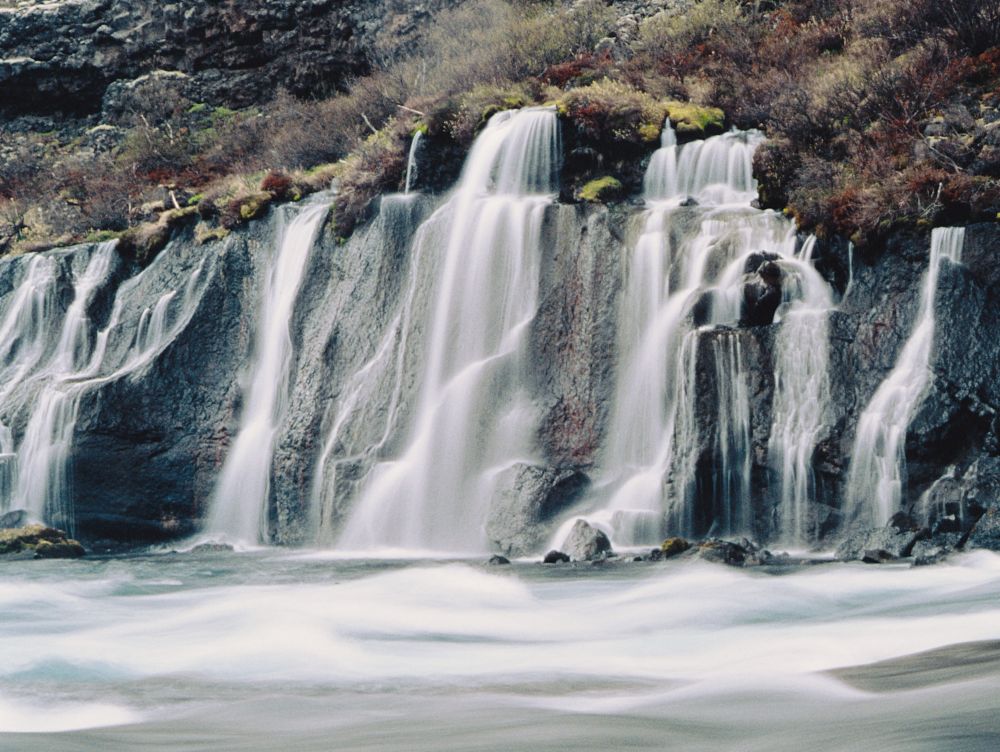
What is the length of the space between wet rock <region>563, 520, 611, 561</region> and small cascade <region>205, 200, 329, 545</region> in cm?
824

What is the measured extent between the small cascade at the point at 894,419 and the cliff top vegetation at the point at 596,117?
85cm

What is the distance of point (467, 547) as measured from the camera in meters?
17.8

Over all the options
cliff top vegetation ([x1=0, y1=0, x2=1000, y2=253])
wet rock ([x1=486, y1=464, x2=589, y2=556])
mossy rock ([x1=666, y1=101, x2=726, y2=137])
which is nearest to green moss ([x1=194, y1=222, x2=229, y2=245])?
cliff top vegetation ([x1=0, y1=0, x2=1000, y2=253])

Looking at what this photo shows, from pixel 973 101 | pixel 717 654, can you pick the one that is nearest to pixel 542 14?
pixel 973 101

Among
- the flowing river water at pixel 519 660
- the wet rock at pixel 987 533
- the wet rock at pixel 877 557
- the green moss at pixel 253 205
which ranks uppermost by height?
the green moss at pixel 253 205

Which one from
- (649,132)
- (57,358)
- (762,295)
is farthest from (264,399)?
(762,295)

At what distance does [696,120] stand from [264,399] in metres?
9.81

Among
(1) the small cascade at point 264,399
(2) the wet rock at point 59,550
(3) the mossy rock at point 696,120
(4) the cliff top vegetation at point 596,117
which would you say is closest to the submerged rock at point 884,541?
(4) the cliff top vegetation at point 596,117

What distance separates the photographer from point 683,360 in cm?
1641

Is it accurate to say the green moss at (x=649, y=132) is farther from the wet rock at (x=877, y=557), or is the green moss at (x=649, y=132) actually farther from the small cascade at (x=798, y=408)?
the wet rock at (x=877, y=557)

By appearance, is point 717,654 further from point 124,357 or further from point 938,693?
point 124,357

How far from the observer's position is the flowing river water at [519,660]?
6539 mm

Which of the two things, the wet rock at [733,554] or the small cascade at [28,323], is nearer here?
the wet rock at [733,554]

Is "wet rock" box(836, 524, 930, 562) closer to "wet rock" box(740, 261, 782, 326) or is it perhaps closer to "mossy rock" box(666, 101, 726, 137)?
"wet rock" box(740, 261, 782, 326)
